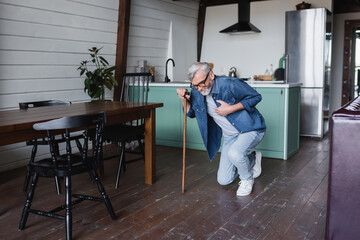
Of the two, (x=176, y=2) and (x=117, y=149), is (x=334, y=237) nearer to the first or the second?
(x=117, y=149)

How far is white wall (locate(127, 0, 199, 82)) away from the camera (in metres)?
6.09

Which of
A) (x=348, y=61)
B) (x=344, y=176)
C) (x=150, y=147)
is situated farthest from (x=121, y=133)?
(x=348, y=61)

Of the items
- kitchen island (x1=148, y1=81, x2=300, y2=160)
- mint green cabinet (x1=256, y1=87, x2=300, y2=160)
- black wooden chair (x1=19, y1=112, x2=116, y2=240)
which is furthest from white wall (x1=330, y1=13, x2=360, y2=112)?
black wooden chair (x1=19, y1=112, x2=116, y2=240)

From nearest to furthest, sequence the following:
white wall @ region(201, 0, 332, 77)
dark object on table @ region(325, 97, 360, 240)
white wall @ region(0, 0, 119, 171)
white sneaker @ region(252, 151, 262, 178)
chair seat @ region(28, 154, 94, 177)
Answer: dark object on table @ region(325, 97, 360, 240)
chair seat @ region(28, 154, 94, 177)
white sneaker @ region(252, 151, 262, 178)
white wall @ region(0, 0, 119, 171)
white wall @ region(201, 0, 332, 77)

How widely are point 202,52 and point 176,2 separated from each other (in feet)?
4.03

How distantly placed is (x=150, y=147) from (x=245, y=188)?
966 millimetres

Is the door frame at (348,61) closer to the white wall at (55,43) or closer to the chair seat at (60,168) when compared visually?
the white wall at (55,43)

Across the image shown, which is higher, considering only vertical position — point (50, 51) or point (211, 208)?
point (50, 51)

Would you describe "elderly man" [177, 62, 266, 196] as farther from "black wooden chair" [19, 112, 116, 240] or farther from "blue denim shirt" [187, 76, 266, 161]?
"black wooden chair" [19, 112, 116, 240]

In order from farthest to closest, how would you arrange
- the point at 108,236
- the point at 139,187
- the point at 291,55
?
the point at 291,55, the point at 139,187, the point at 108,236

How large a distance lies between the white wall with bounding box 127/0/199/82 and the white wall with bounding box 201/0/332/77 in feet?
1.14

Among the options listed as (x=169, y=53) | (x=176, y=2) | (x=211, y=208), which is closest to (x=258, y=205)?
(x=211, y=208)

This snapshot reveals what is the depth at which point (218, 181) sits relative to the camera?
12.2 feet

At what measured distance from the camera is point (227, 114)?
10.8 ft
